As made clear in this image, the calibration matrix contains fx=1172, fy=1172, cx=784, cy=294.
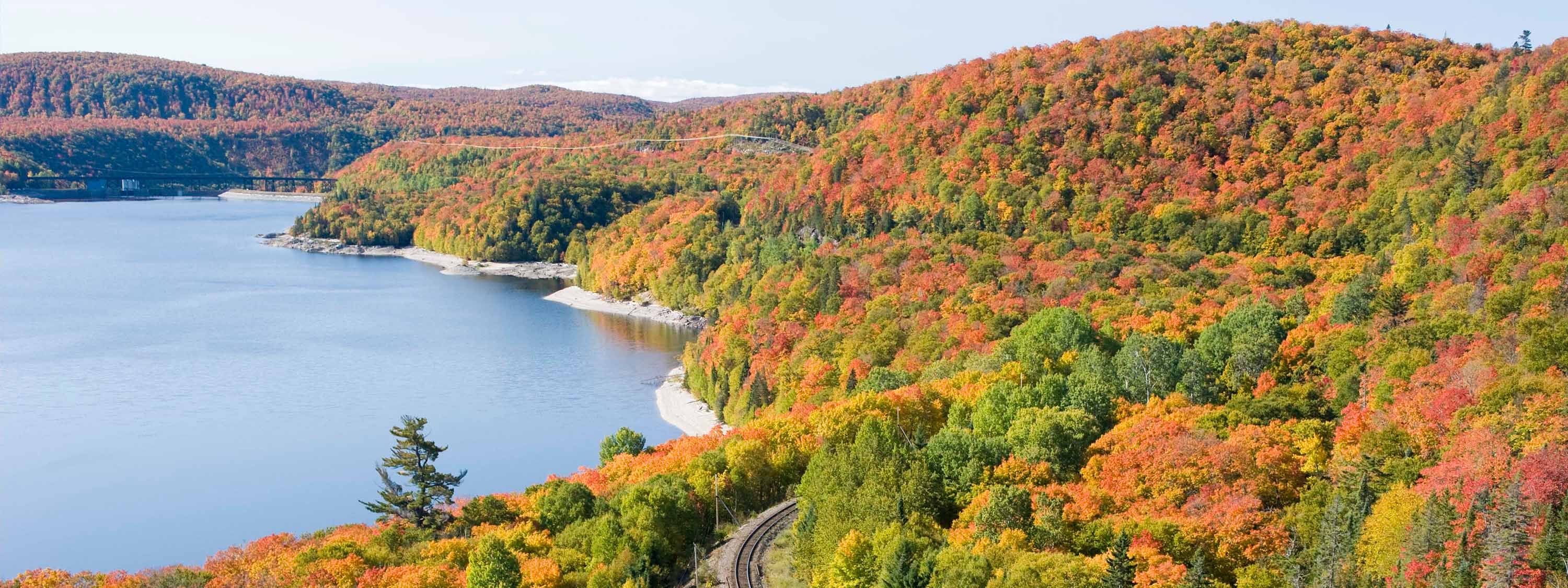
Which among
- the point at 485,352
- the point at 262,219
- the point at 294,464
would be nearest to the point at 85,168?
the point at 262,219

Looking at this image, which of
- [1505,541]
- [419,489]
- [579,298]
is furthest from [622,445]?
[579,298]

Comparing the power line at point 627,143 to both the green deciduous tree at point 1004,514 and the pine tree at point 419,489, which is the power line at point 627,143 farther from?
the green deciduous tree at point 1004,514

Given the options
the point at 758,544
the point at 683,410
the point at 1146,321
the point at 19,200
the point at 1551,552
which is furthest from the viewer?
the point at 19,200

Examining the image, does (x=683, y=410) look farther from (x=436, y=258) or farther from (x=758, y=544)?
(x=436, y=258)

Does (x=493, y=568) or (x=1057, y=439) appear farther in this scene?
(x=1057, y=439)

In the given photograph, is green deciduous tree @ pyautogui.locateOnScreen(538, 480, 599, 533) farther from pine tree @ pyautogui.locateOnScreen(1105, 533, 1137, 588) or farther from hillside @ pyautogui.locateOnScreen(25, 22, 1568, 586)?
pine tree @ pyautogui.locateOnScreen(1105, 533, 1137, 588)

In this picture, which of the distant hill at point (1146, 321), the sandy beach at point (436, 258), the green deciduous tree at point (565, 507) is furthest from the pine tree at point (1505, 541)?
the sandy beach at point (436, 258)

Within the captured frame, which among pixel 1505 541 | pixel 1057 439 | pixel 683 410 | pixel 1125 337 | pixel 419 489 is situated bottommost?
pixel 683 410

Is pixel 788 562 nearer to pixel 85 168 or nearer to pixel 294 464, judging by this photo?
pixel 294 464
